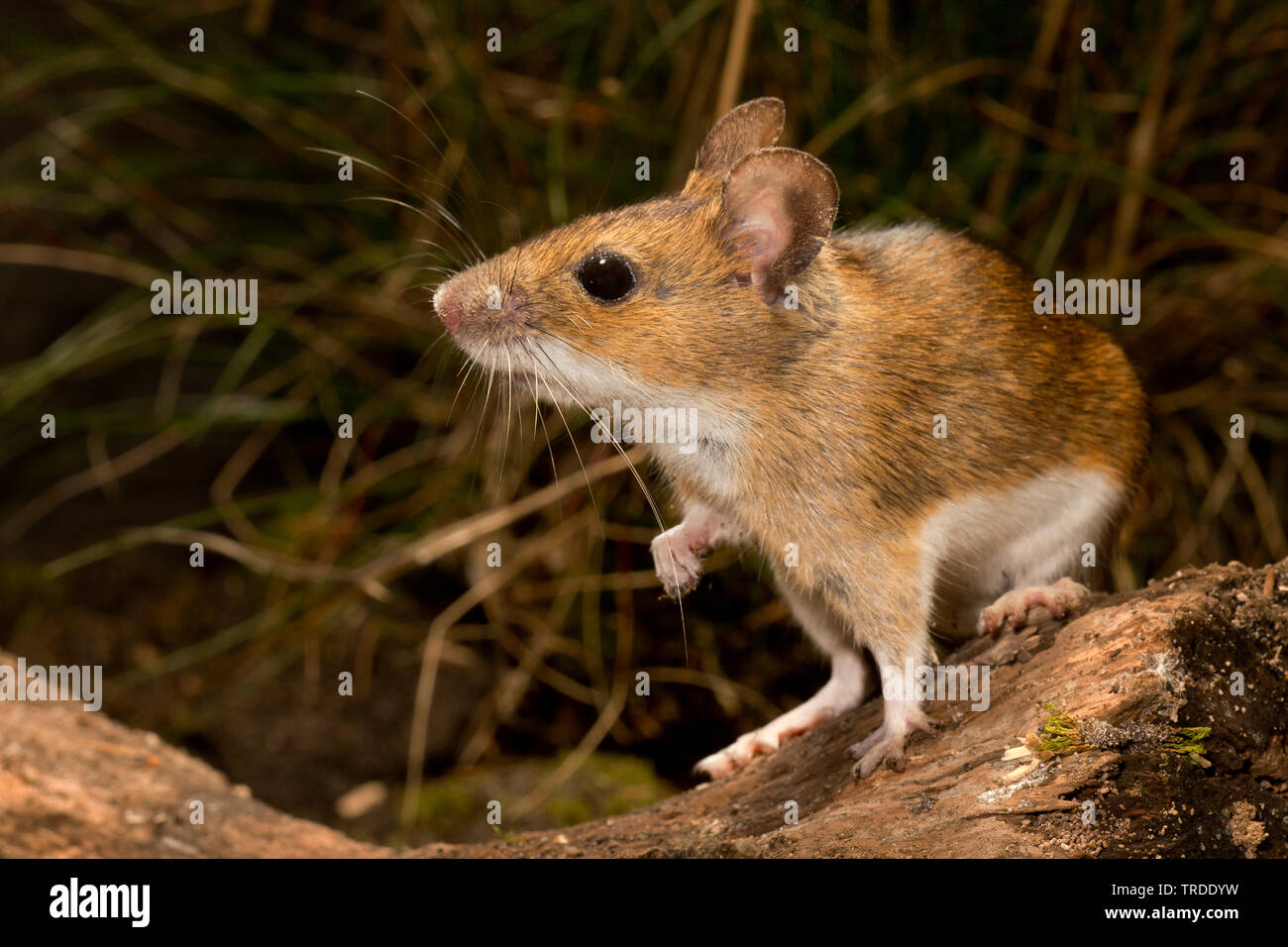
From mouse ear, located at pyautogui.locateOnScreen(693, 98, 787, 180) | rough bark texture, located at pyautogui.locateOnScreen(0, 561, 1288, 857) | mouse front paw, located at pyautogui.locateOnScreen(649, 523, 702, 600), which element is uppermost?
mouse ear, located at pyautogui.locateOnScreen(693, 98, 787, 180)

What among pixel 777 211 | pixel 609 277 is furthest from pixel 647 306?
pixel 777 211

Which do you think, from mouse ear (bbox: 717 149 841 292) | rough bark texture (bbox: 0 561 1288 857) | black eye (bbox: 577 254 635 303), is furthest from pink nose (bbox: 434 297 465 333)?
rough bark texture (bbox: 0 561 1288 857)

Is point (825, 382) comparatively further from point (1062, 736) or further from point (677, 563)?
point (1062, 736)

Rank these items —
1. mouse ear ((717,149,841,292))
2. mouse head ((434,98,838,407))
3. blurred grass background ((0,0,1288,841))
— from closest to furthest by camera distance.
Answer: mouse ear ((717,149,841,292)) < mouse head ((434,98,838,407)) < blurred grass background ((0,0,1288,841))

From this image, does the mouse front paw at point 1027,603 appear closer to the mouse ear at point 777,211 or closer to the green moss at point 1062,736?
the green moss at point 1062,736

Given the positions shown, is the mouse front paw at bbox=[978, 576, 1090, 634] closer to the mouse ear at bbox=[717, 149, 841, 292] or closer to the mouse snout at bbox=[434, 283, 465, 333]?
the mouse ear at bbox=[717, 149, 841, 292]

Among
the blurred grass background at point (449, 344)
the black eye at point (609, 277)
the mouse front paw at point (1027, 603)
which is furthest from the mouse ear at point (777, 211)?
the blurred grass background at point (449, 344)

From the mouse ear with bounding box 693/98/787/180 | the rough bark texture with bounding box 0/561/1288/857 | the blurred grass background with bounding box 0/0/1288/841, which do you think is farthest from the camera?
the blurred grass background with bounding box 0/0/1288/841

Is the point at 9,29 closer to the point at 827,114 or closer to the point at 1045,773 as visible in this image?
the point at 827,114

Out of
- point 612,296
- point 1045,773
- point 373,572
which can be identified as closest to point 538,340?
point 612,296
